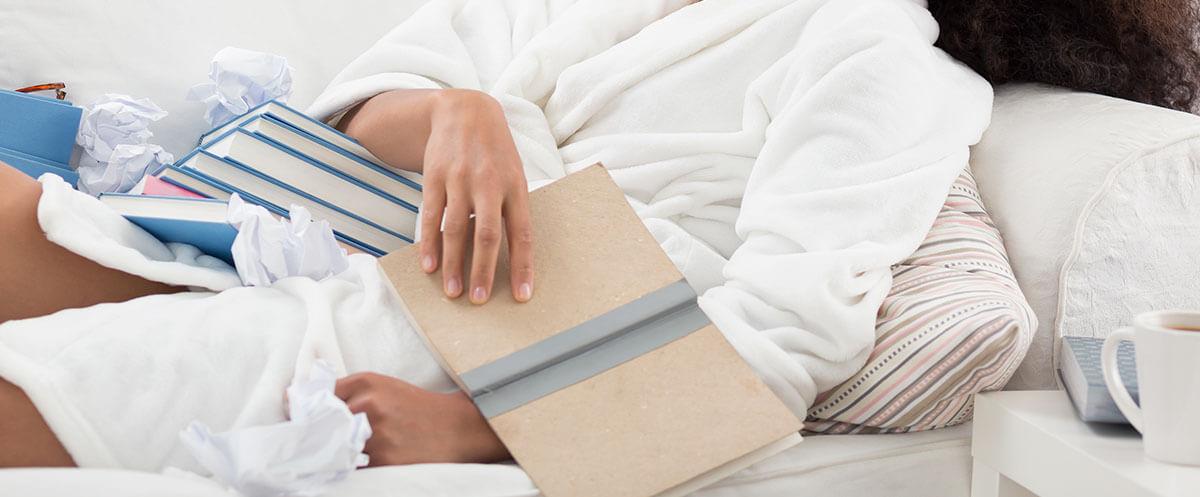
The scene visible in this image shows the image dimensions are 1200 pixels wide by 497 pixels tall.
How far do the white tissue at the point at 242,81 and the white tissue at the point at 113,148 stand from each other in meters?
0.09

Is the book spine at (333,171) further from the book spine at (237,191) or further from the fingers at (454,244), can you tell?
the fingers at (454,244)

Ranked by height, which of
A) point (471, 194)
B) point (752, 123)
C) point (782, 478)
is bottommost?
point (782, 478)

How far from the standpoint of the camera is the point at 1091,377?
0.79 m

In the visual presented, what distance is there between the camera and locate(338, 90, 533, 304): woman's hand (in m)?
0.80

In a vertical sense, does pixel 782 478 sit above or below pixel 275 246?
below

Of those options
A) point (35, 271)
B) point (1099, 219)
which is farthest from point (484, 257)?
point (1099, 219)

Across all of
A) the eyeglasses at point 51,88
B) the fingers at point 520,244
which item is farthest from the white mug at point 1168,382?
the eyeglasses at point 51,88

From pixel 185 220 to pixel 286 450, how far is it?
29 cm

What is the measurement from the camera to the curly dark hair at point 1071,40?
1.20 m

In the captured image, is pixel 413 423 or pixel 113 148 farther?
pixel 113 148

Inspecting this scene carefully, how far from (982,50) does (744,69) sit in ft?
0.97

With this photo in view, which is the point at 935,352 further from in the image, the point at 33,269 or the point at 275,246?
the point at 33,269

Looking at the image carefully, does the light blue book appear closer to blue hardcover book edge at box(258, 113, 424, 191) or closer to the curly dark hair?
blue hardcover book edge at box(258, 113, 424, 191)

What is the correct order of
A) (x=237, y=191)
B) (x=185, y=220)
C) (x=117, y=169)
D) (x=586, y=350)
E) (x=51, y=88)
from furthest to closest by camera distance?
1. (x=51, y=88)
2. (x=117, y=169)
3. (x=237, y=191)
4. (x=185, y=220)
5. (x=586, y=350)
